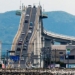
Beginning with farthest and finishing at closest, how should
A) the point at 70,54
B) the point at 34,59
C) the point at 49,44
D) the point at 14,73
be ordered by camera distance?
1. the point at 49,44
2. the point at 34,59
3. the point at 70,54
4. the point at 14,73

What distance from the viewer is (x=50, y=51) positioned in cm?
16100

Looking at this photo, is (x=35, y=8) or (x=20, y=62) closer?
(x=20, y=62)

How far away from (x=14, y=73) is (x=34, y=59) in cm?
9739

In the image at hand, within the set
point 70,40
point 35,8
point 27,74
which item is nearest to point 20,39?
point 35,8

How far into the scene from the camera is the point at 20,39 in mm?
156750

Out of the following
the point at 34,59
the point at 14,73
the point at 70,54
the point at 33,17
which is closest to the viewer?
the point at 14,73

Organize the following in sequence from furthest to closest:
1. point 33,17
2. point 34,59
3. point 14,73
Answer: point 33,17 → point 34,59 → point 14,73

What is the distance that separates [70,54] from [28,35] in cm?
2248

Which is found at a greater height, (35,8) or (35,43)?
(35,8)

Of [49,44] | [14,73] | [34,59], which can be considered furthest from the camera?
[49,44]

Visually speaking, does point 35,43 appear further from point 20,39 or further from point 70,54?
point 70,54

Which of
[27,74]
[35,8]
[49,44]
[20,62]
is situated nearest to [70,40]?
[49,44]

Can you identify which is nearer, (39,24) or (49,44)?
(39,24)

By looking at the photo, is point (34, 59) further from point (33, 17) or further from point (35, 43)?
point (33, 17)
